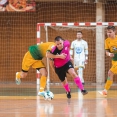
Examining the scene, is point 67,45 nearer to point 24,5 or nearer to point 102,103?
point 102,103

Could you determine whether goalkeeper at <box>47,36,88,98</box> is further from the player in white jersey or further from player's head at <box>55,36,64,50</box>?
the player in white jersey

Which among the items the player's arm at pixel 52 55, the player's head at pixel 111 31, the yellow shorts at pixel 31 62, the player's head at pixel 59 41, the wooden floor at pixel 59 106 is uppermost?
the player's head at pixel 111 31

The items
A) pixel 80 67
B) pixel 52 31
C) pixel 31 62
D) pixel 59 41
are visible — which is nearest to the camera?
pixel 59 41

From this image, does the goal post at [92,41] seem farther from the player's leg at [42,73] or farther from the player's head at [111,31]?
the player's leg at [42,73]

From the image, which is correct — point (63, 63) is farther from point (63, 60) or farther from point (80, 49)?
point (80, 49)

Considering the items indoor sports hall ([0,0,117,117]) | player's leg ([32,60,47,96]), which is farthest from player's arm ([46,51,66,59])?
indoor sports hall ([0,0,117,117])

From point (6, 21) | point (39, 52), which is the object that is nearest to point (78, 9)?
point (6, 21)

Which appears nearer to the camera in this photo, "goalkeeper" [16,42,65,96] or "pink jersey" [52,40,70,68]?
"pink jersey" [52,40,70,68]

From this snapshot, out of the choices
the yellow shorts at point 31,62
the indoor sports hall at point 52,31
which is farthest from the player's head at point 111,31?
the indoor sports hall at point 52,31

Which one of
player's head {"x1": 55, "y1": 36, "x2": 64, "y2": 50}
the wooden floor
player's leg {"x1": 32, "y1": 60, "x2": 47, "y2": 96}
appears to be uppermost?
player's head {"x1": 55, "y1": 36, "x2": 64, "y2": 50}

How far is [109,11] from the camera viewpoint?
17.9 m

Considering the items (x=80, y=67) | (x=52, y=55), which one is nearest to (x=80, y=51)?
(x=80, y=67)

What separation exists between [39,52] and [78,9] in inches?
300

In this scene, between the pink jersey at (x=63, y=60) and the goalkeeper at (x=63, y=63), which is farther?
the pink jersey at (x=63, y=60)
